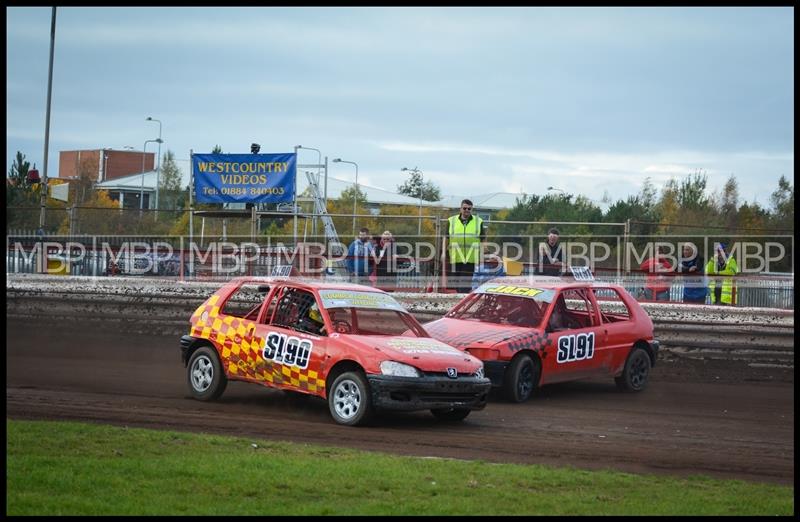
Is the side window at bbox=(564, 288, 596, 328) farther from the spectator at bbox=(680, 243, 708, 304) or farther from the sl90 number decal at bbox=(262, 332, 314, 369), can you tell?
the spectator at bbox=(680, 243, 708, 304)

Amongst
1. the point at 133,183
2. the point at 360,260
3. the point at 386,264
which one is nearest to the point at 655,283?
the point at 386,264

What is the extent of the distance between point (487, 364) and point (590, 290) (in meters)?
2.40

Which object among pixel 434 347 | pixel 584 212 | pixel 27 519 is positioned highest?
pixel 584 212

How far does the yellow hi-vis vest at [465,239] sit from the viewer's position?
17656 mm

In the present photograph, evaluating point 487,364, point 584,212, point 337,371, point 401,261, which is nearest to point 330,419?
point 337,371

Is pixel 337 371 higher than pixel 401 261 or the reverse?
the reverse

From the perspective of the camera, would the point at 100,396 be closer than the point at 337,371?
No

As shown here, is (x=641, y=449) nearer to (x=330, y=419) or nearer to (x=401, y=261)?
(x=330, y=419)

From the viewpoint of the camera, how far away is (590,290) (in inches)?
545

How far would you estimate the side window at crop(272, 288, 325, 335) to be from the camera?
1123 centimetres

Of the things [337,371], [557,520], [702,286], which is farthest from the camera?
[702,286]

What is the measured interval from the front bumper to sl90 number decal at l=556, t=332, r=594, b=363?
2.58 meters

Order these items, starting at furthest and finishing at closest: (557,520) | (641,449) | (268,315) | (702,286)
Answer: (702,286), (268,315), (641,449), (557,520)

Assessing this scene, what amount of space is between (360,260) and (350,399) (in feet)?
27.8
